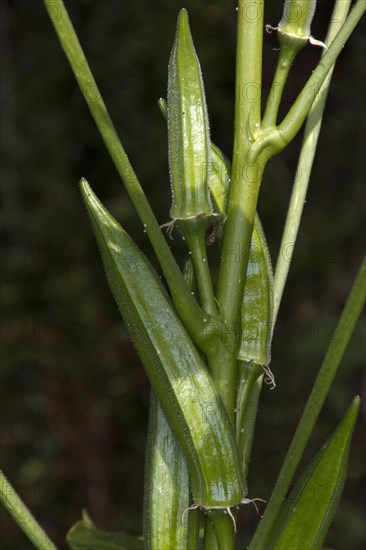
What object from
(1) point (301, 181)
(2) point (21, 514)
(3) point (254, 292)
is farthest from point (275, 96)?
(2) point (21, 514)

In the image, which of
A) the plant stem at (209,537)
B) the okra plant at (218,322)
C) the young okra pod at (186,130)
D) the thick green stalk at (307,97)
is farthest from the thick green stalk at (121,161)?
the plant stem at (209,537)

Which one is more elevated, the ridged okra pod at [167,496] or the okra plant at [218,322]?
the okra plant at [218,322]

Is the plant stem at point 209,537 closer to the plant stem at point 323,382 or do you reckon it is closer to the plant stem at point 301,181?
the plant stem at point 323,382

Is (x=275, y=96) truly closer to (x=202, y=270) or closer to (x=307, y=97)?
(x=307, y=97)

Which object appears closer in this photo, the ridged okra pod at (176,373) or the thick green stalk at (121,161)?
the thick green stalk at (121,161)

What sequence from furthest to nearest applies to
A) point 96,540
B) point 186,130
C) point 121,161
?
point 96,540, point 186,130, point 121,161

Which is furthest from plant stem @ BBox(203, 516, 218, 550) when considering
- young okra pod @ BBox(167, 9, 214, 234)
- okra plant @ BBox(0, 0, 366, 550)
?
young okra pod @ BBox(167, 9, 214, 234)

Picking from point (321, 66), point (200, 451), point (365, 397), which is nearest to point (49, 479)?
point (365, 397)

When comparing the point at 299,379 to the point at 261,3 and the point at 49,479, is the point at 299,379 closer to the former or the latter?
the point at 49,479

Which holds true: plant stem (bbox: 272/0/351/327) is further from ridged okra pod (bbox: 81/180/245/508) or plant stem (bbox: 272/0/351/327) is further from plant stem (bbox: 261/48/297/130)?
ridged okra pod (bbox: 81/180/245/508)
